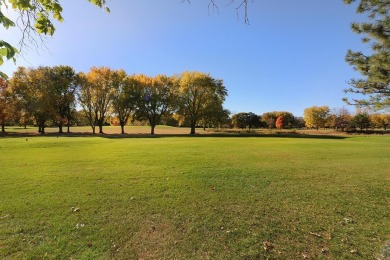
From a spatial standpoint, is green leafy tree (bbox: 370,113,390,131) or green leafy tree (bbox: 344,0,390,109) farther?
green leafy tree (bbox: 370,113,390,131)

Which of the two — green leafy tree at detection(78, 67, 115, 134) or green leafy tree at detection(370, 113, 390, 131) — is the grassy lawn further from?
green leafy tree at detection(370, 113, 390, 131)

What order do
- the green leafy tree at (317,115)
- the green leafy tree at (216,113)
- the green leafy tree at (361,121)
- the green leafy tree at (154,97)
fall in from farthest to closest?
the green leafy tree at (317,115) < the green leafy tree at (361,121) < the green leafy tree at (216,113) < the green leafy tree at (154,97)

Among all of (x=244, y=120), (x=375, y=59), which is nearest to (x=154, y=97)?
(x=375, y=59)

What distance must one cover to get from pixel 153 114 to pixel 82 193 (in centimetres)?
4999

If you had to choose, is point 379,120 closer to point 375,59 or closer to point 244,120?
point 244,120

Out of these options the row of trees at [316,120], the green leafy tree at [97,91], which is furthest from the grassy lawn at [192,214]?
the row of trees at [316,120]

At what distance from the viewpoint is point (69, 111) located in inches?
2216

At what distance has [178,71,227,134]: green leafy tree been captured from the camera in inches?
2222

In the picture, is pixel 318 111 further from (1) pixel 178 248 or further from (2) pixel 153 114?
(1) pixel 178 248

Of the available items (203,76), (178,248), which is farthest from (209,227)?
(203,76)

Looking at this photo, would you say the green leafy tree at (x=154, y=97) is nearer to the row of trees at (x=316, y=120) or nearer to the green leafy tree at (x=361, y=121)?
the row of trees at (x=316, y=120)

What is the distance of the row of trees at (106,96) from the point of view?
48.1 m

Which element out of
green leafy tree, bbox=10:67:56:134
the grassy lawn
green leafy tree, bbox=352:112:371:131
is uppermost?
green leafy tree, bbox=10:67:56:134

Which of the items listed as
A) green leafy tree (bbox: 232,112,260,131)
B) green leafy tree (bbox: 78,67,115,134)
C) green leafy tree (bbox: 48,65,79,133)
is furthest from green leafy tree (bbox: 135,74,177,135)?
green leafy tree (bbox: 232,112,260,131)
